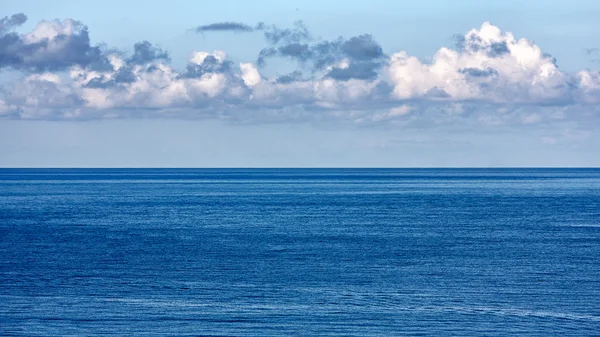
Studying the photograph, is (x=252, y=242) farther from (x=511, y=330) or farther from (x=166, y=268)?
(x=511, y=330)

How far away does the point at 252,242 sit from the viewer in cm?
8606

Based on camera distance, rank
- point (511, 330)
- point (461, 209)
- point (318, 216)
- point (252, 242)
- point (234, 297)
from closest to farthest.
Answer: point (511, 330) → point (234, 297) → point (252, 242) → point (318, 216) → point (461, 209)

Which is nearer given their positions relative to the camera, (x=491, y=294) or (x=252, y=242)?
(x=491, y=294)

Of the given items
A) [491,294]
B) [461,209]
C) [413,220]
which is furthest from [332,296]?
[461,209]

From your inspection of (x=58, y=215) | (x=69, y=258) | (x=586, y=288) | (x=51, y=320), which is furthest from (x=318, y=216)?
(x=51, y=320)

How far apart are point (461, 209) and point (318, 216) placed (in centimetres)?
2671

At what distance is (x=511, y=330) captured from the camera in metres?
44.1

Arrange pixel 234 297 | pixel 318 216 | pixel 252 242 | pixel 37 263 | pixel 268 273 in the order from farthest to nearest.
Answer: pixel 318 216, pixel 252 242, pixel 37 263, pixel 268 273, pixel 234 297

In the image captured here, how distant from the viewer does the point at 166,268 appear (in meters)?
66.2

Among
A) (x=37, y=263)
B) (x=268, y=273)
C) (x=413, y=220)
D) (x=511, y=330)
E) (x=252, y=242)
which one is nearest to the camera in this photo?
(x=511, y=330)

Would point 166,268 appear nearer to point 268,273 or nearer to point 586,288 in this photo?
point 268,273

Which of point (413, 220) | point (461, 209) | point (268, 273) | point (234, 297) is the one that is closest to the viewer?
point (234, 297)

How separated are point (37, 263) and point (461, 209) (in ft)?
268

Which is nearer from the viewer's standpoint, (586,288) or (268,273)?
(586,288)
